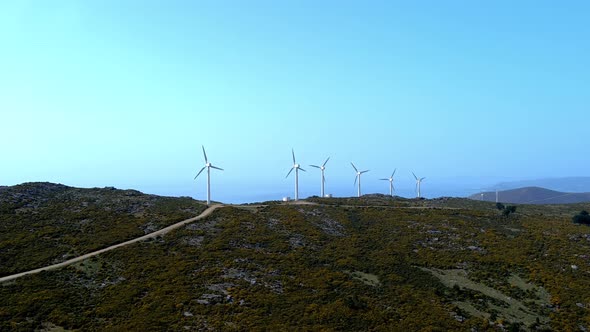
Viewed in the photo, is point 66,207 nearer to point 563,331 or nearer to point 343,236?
point 343,236

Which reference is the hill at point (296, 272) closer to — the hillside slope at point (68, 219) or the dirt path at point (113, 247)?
the hillside slope at point (68, 219)

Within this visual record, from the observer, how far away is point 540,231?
85438 mm

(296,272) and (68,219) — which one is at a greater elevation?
(68,219)

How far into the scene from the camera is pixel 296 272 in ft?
200

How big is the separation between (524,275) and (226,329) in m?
44.0

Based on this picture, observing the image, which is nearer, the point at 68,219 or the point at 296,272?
the point at 296,272

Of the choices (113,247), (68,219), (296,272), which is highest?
(68,219)

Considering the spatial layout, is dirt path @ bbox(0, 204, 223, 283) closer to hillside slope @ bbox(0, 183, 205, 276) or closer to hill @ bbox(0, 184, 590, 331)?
hillside slope @ bbox(0, 183, 205, 276)

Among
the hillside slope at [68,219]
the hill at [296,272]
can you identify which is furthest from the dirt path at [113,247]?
the hill at [296,272]

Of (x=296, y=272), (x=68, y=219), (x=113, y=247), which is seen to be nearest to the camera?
(x=296, y=272)

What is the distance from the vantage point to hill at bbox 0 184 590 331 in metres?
48.2

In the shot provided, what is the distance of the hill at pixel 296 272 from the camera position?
158ft

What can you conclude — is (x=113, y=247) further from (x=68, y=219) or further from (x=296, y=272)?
(x=296, y=272)

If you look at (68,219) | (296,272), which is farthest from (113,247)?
(296,272)
